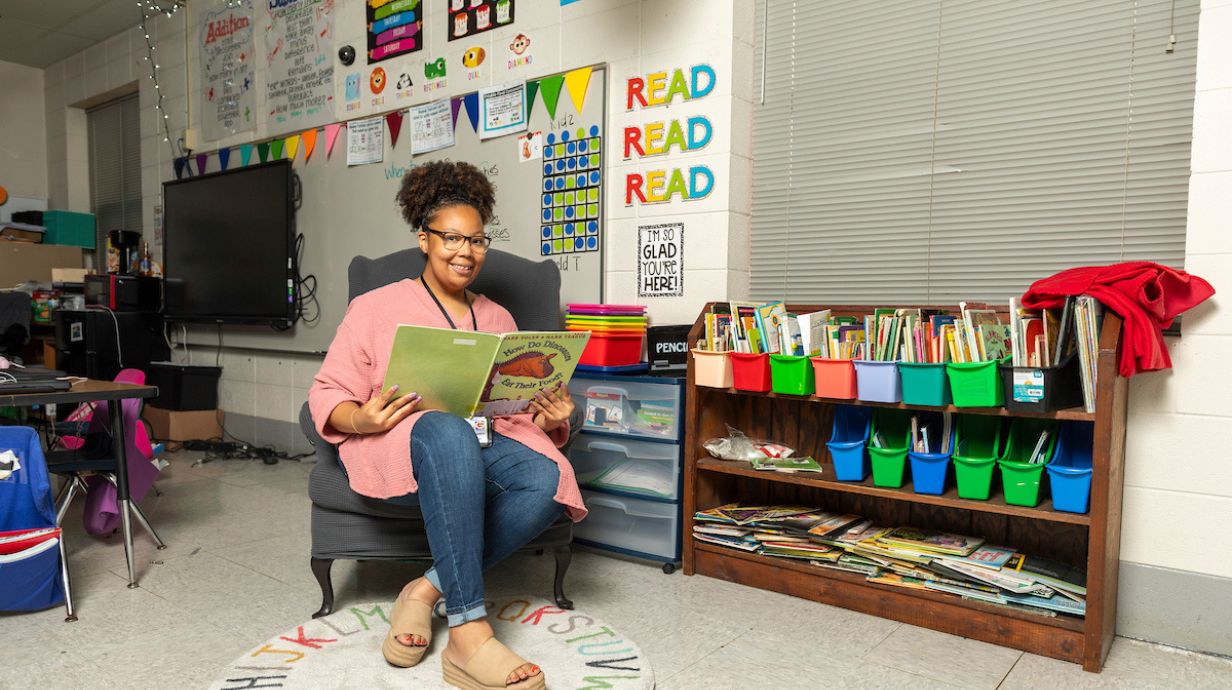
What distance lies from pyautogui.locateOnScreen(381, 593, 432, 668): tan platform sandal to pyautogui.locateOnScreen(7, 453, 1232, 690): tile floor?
0.35 m

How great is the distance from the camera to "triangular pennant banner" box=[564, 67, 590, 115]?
2.79 meters

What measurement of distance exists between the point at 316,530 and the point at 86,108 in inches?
203

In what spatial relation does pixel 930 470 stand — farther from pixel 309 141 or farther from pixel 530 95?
pixel 309 141

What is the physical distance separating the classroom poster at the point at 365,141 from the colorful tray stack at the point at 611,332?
1.51m

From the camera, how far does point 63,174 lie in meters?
Result: 5.57

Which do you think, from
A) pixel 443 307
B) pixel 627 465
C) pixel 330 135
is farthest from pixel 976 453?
pixel 330 135

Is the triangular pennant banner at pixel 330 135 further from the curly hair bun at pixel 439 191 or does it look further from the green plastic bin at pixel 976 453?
the green plastic bin at pixel 976 453

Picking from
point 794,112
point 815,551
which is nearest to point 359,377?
point 815,551

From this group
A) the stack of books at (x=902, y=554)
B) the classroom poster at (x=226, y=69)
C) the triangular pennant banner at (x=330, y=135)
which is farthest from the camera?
the classroom poster at (x=226, y=69)

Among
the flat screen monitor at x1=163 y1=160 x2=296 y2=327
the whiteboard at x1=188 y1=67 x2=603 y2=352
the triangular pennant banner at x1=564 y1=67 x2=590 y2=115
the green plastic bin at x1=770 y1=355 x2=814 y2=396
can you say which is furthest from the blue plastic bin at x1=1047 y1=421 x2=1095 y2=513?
the flat screen monitor at x1=163 y1=160 x2=296 y2=327

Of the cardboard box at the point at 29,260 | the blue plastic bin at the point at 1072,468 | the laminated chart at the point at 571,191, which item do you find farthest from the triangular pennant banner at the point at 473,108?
the cardboard box at the point at 29,260

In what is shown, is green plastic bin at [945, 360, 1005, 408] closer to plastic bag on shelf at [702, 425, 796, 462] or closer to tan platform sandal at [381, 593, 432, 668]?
plastic bag on shelf at [702, 425, 796, 462]

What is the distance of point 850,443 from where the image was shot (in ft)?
6.80

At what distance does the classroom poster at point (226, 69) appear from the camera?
415cm
